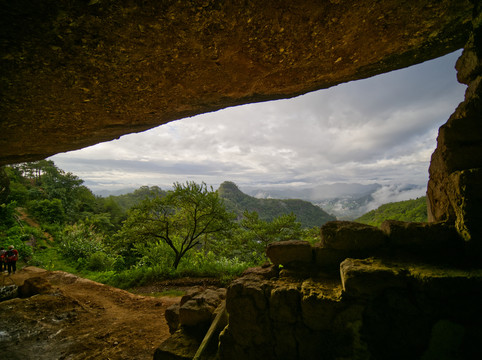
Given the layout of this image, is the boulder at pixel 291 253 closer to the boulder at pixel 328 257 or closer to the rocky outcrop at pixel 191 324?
the boulder at pixel 328 257

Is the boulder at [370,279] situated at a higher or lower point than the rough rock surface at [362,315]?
higher

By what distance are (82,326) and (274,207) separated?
261ft

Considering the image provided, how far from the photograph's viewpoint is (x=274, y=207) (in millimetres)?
82250

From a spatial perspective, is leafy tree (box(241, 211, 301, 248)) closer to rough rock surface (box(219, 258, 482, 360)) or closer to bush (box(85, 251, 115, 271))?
bush (box(85, 251, 115, 271))

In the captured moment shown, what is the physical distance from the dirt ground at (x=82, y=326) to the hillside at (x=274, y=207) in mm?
57084

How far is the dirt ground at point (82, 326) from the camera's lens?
4.28 meters

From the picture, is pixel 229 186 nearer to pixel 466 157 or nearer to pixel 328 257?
pixel 328 257

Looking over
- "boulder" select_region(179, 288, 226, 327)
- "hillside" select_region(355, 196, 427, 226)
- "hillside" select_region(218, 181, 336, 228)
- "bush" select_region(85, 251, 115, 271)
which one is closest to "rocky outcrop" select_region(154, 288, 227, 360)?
"boulder" select_region(179, 288, 226, 327)

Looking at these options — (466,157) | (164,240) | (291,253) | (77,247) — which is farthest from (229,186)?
(466,157)

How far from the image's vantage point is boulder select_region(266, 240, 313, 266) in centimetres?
317

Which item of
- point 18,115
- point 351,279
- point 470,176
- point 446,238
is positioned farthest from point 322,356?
point 18,115

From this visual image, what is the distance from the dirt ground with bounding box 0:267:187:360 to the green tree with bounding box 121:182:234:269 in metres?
4.73

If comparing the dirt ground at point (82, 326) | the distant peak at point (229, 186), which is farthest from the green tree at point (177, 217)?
the distant peak at point (229, 186)

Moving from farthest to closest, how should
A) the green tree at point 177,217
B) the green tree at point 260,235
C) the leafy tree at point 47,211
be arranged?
the leafy tree at point 47,211 → the green tree at point 260,235 → the green tree at point 177,217
